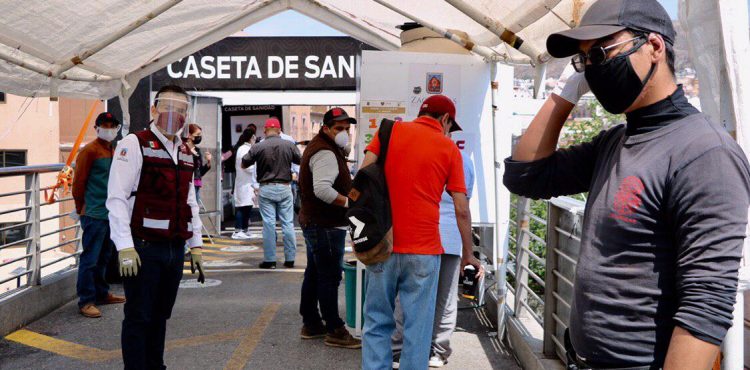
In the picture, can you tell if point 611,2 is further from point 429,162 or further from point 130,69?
point 130,69

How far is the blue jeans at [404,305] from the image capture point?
4367 millimetres

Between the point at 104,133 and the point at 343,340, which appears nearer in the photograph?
the point at 343,340

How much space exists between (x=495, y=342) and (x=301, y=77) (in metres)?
7.98

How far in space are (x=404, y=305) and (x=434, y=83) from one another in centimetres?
259

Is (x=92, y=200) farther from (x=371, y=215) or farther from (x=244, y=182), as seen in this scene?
(x=244, y=182)

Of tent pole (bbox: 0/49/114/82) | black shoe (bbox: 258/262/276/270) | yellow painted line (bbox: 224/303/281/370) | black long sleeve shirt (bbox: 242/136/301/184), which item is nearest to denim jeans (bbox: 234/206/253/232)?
black shoe (bbox: 258/262/276/270)

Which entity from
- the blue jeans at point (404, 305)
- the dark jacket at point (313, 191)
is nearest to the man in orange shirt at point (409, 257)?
the blue jeans at point (404, 305)

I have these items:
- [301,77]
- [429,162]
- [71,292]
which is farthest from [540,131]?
[301,77]

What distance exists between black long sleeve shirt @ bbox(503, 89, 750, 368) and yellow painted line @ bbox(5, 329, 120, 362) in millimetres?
4957

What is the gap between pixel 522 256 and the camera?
20.5ft

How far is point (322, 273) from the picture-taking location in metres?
6.26

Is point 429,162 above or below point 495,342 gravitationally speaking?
above

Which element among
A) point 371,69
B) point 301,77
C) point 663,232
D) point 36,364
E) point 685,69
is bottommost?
point 36,364

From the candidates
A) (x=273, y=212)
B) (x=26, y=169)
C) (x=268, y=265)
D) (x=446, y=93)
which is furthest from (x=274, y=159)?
(x=446, y=93)
